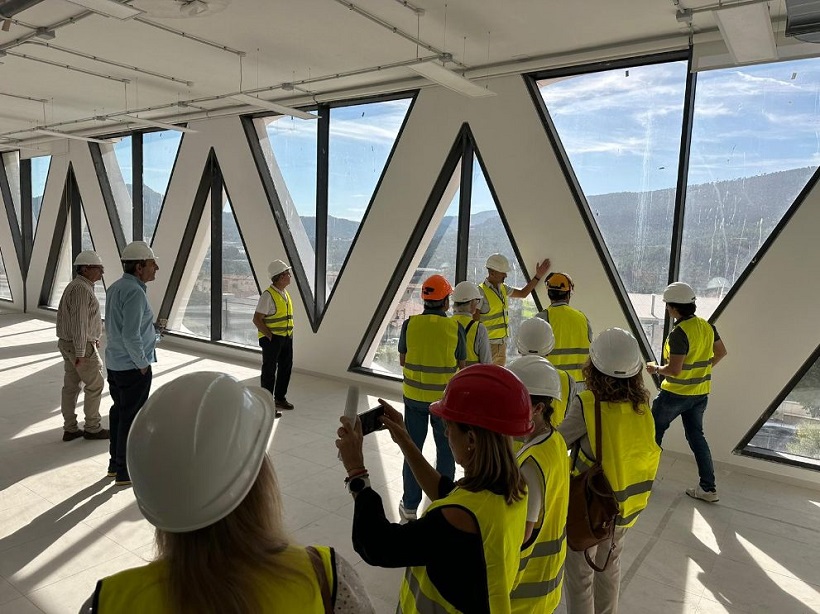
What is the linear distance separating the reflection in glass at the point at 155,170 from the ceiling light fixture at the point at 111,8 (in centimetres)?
622

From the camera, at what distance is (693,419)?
433 centimetres

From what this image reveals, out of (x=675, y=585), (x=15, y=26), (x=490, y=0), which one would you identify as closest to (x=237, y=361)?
(x=15, y=26)

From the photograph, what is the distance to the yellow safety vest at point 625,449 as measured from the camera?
2131 mm

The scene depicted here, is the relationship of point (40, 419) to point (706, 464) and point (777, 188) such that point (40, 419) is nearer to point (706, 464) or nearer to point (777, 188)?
point (706, 464)

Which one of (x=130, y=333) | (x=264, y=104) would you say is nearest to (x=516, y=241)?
(x=264, y=104)

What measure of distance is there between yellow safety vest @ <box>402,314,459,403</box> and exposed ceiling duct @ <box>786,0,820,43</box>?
2522 millimetres

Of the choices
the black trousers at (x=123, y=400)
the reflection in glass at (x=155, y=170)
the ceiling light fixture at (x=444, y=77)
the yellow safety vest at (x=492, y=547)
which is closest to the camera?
the yellow safety vest at (x=492, y=547)

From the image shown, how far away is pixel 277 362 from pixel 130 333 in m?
2.38

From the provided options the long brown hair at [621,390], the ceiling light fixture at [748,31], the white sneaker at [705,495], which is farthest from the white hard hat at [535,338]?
the white sneaker at [705,495]

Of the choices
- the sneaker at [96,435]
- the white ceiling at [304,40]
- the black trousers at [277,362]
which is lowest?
the sneaker at [96,435]

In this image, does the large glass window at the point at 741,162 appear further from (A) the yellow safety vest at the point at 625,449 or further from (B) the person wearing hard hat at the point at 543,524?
(B) the person wearing hard hat at the point at 543,524

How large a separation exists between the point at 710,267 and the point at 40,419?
21.3ft

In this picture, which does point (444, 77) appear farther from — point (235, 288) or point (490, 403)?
point (235, 288)

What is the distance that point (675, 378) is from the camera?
4234 mm
